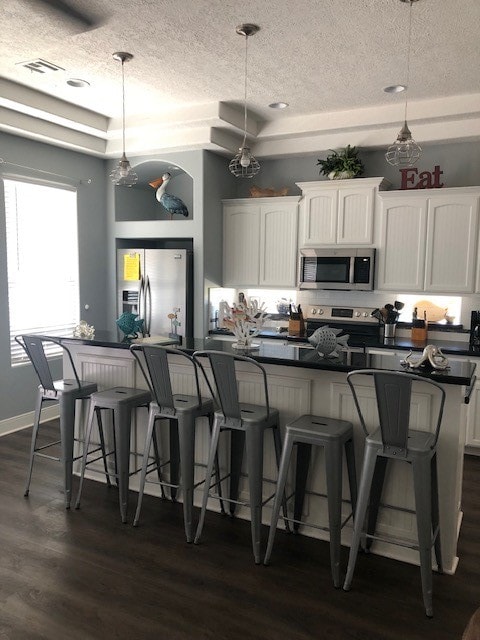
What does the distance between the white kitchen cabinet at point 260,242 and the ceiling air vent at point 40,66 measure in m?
2.24

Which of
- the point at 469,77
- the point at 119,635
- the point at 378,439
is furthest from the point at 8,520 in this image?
the point at 469,77

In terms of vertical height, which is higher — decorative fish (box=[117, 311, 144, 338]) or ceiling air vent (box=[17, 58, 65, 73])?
ceiling air vent (box=[17, 58, 65, 73])

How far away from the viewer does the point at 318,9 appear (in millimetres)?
2893

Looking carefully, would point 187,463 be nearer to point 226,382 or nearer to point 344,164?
point 226,382

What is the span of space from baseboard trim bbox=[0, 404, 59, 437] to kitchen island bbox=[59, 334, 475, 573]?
1900mm

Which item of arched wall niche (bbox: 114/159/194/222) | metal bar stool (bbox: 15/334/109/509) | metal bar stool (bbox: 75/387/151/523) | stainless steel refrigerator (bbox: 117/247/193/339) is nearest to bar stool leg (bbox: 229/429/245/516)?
metal bar stool (bbox: 75/387/151/523)

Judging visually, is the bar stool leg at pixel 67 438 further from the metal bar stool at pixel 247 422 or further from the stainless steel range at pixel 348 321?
the stainless steel range at pixel 348 321

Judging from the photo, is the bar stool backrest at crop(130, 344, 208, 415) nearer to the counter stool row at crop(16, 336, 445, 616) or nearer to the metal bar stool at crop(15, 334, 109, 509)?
the counter stool row at crop(16, 336, 445, 616)

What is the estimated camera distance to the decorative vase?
495cm

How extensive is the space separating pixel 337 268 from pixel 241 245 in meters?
1.11

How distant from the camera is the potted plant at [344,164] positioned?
4949 millimetres

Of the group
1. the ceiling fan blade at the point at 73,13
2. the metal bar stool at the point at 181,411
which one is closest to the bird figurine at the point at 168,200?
the ceiling fan blade at the point at 73,13

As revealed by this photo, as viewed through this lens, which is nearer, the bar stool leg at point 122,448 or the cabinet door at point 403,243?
the bar stool leg at point 122,448

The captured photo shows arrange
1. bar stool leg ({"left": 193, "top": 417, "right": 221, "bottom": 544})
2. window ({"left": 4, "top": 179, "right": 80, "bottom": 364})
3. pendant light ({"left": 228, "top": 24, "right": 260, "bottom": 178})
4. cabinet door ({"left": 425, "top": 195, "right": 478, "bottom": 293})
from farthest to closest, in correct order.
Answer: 1. window ({"left": 4, "top": 179, "right": 80, "bottom": 364})
2. cabinet door ({"left": 425, "top": 195, "right": 478, "bottom": 293})
3. pendant light ({"left": 228, "top": 24, "right": 260, "bottom": 178})
4. bar stool leg ({"left": 193, "top": 417, "right": 221, "bottom": 544})
